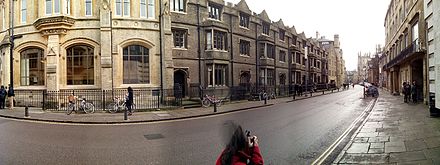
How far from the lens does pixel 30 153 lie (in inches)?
245

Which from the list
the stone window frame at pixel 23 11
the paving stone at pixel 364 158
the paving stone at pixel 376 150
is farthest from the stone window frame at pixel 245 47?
the paving stone at pixel 364 158

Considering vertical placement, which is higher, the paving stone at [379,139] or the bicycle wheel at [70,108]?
the bicycle wheel at [70,108]

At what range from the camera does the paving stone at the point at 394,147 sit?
615 centimetres

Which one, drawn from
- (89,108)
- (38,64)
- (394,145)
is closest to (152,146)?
(394,145)

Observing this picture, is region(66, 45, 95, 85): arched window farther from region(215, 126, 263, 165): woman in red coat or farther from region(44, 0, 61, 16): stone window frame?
region(215, 126, 263, 165): woman in red coat

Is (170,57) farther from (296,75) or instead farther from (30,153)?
(30,153)

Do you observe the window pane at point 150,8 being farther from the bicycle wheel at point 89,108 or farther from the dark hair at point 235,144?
the dark hair at point 235,144

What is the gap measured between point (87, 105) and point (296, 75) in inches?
459

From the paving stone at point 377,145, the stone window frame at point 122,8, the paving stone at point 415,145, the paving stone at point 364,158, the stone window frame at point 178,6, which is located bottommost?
the paving stone at point 364,158

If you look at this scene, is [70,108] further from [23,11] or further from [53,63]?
[23,11]

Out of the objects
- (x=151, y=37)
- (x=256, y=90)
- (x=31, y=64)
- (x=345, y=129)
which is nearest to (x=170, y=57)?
(x=151, y=37)

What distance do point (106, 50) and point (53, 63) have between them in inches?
143

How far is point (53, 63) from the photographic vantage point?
1770 cm

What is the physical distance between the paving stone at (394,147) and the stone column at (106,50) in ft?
50.2
